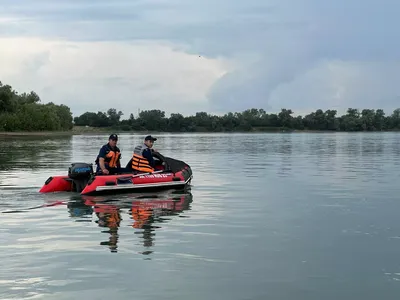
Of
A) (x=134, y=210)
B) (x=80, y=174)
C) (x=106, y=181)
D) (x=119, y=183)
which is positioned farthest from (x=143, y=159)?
(x=134, y=210)

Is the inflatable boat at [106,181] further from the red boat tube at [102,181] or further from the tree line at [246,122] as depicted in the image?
the tree line at [246,122]

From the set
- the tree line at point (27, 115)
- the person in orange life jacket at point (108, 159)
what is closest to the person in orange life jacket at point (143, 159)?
the person in orange life jacket at point (108, 159)

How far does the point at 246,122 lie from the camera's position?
563 feet

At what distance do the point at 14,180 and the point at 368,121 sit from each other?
158447mm

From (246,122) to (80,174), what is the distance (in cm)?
15584

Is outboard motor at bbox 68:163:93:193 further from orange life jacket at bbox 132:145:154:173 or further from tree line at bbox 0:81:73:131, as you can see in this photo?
tree line at bbox 0:81:73:131

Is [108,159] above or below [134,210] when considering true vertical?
above

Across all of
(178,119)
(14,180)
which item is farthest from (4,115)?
(14,180)

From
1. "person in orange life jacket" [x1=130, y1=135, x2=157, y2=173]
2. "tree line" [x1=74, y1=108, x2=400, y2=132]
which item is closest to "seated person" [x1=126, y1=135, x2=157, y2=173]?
"person in orange life jacket" [x1=130, y1=135, x2=157, y2=173]

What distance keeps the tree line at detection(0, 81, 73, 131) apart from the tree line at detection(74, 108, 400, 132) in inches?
1676

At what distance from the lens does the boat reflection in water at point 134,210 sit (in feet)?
38.8

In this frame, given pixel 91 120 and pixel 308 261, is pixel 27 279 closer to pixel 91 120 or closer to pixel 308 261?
pixel 308 261

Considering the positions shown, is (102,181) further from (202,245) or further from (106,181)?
(202,245)

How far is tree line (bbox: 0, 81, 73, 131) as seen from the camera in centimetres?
10050
